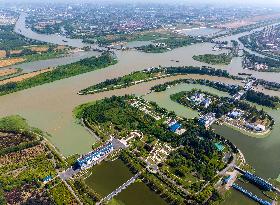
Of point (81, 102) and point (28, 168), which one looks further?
point (81, 102)

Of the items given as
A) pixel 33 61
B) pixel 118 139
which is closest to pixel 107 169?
pixel 118 139

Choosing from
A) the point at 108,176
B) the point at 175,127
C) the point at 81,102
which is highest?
the point at 175,127

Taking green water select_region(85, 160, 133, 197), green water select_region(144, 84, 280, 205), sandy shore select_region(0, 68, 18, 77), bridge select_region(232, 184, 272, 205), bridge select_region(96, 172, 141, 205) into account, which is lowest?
green water select_region(144, 84, 280, 205)

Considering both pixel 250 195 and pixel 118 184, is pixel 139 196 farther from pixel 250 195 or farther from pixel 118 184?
pixel 250 195

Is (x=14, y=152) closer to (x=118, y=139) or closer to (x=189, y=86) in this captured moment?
(x=118, y=139)

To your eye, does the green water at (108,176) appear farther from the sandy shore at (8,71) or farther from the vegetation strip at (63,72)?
the sandy shore at (8,71)

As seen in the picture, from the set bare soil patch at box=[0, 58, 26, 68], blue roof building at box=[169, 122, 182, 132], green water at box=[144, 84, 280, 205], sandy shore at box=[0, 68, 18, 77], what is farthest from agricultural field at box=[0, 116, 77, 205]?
bare soil patch at box=[0, 58, 26, 68]

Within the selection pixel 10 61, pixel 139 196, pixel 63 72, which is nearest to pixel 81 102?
pixel 63 72

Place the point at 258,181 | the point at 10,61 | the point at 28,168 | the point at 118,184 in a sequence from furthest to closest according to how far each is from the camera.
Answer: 1. the point at 10,61
2. the point at 28,168
3. the point at 258,181
4. the point at 118,184

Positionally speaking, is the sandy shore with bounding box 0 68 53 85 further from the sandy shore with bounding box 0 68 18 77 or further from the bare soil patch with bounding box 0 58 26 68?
the bare soil patch with bounding box 0 58 26 68
